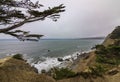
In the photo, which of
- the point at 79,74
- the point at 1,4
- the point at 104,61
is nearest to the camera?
the point at 1,4

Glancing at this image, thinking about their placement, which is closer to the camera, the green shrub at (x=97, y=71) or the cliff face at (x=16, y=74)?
the cliff face at (x=16, y=74)

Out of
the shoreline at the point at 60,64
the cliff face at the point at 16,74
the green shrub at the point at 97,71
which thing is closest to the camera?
the cliff face at the point at 16,74

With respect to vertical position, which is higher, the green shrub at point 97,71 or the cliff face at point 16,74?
the cliff face at point 16,74

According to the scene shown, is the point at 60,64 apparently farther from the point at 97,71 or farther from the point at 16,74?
the point at 16,74

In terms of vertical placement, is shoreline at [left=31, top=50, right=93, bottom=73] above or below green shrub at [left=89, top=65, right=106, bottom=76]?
below

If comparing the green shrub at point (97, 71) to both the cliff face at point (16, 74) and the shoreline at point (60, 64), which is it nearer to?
the cliff face at point (16, 74)

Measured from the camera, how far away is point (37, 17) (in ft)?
39.4

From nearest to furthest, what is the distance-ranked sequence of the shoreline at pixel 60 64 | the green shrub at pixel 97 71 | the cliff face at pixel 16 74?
the cliff face at pixel 16 74 → the green shrub at pixel 97 71 → the shoreline at pixel 60 64

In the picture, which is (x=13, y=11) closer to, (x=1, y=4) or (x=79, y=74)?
(x=1, y=4)

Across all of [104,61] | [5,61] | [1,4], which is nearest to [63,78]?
[5,61]

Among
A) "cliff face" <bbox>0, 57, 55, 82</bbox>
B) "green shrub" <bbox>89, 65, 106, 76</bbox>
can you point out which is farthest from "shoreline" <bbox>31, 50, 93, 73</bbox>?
"cliff face" <bbox>0, 57, 55, 82</bbox>

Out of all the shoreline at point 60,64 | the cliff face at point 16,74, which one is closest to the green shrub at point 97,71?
the cliff face at point 16,74

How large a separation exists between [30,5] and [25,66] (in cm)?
429

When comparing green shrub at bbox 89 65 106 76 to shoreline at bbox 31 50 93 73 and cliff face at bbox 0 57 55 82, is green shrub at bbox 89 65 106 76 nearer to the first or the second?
cliff face at bbox 0 57 55 82
